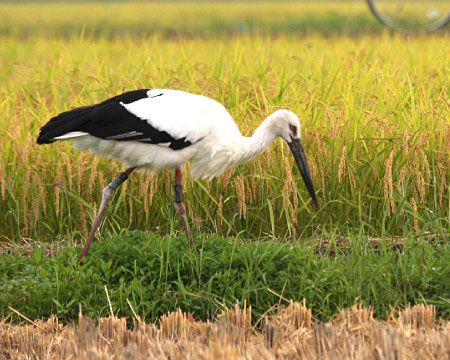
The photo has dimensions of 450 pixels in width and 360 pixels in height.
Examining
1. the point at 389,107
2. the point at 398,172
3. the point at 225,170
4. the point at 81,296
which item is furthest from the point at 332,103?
the point at 81,296

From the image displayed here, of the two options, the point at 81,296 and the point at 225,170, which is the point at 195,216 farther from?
the point at 81,296

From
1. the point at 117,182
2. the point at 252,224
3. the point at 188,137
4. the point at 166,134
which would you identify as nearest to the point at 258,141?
the point at 188,137

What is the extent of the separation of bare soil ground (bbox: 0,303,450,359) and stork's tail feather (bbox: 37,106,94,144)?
1021 mm

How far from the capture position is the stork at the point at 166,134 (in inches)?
210

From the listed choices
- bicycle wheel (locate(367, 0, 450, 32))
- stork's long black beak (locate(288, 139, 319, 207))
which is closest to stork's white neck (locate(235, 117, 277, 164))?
stork's long black beak (locate(288, 139, 319, 207))

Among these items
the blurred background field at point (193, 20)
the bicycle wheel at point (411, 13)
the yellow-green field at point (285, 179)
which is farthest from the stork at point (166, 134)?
the blurred background field at point (193, 20)

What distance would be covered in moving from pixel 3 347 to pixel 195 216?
1.91 meters

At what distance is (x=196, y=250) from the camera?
5.12 m

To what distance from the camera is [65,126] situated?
5.31m

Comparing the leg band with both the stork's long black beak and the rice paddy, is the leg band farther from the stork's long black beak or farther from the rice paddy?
the stork's long black beak

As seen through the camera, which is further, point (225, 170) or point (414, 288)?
point (225, 170)

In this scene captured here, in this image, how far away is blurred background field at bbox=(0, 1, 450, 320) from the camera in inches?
190

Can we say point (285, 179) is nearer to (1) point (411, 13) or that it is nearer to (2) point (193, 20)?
(1) point (411, 13)

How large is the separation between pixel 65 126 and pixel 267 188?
1274 millimetres
